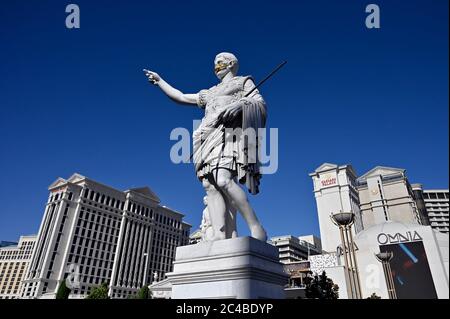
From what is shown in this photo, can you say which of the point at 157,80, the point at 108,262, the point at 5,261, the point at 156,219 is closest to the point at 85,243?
the point at 108,262

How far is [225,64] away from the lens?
5164 millimetres

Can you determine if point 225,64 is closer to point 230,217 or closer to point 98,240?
point 230,217

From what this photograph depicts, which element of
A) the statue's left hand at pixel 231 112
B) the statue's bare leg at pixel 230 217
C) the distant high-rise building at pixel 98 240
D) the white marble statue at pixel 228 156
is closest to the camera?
the white marble statue at pixel 228 156

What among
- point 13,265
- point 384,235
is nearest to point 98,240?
point 13,265

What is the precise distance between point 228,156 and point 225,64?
181 centimetres

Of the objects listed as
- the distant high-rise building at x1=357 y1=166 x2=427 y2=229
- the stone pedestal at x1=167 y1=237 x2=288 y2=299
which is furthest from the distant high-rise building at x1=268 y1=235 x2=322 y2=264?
the stone pedestal at x1=167 y1=237 x2=288 y2=299

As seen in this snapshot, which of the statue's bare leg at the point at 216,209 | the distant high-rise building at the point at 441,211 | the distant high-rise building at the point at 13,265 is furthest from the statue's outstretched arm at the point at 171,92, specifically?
the distant high-rise building at the point at 13,265

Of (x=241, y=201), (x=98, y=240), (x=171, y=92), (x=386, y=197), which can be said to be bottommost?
(x=241, y=201)

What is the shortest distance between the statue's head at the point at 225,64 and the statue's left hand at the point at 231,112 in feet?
3.35

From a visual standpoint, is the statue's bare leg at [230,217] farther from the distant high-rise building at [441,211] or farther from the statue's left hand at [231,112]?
the distant high-rise building at [441,211]

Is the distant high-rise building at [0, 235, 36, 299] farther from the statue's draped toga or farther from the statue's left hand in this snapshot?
the statue's left hand

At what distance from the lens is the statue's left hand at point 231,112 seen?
438 cm

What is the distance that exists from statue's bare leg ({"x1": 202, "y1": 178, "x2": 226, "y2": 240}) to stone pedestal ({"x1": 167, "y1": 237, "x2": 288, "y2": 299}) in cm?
28
